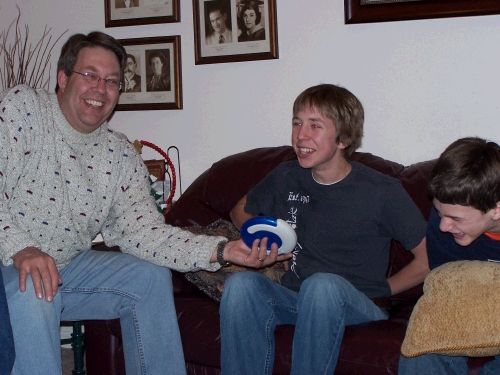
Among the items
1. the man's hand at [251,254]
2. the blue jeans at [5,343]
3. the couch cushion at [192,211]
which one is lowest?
the blue jeans at [5,343]

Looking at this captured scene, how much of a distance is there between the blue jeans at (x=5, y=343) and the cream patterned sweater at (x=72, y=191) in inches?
11.0

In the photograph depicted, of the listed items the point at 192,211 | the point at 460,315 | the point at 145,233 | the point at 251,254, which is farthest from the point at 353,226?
the point at 192,211

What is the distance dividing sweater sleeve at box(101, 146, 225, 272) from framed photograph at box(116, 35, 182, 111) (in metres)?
1.03

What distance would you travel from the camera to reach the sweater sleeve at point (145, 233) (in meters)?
2.09

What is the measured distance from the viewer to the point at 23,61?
3.49 metres

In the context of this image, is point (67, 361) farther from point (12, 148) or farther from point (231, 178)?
point (12, 148)

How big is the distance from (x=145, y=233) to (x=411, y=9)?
1.61 m

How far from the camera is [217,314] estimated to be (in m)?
2.24

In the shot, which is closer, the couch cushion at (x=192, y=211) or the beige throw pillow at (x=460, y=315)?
the beige throw pillow at (x=460, y=315)

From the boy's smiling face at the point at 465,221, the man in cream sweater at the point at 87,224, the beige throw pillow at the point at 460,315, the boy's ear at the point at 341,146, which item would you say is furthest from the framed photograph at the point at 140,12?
the beige throw pillow at the point at 460,315

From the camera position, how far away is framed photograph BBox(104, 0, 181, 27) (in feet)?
10.6

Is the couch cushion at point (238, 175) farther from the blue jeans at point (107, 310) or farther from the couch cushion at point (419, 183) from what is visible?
the blue jeans at point (107, 310)

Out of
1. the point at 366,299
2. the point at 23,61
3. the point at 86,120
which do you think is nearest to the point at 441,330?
the point at 366,299

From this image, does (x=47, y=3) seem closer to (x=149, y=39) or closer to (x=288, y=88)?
(x=149, y=39)
